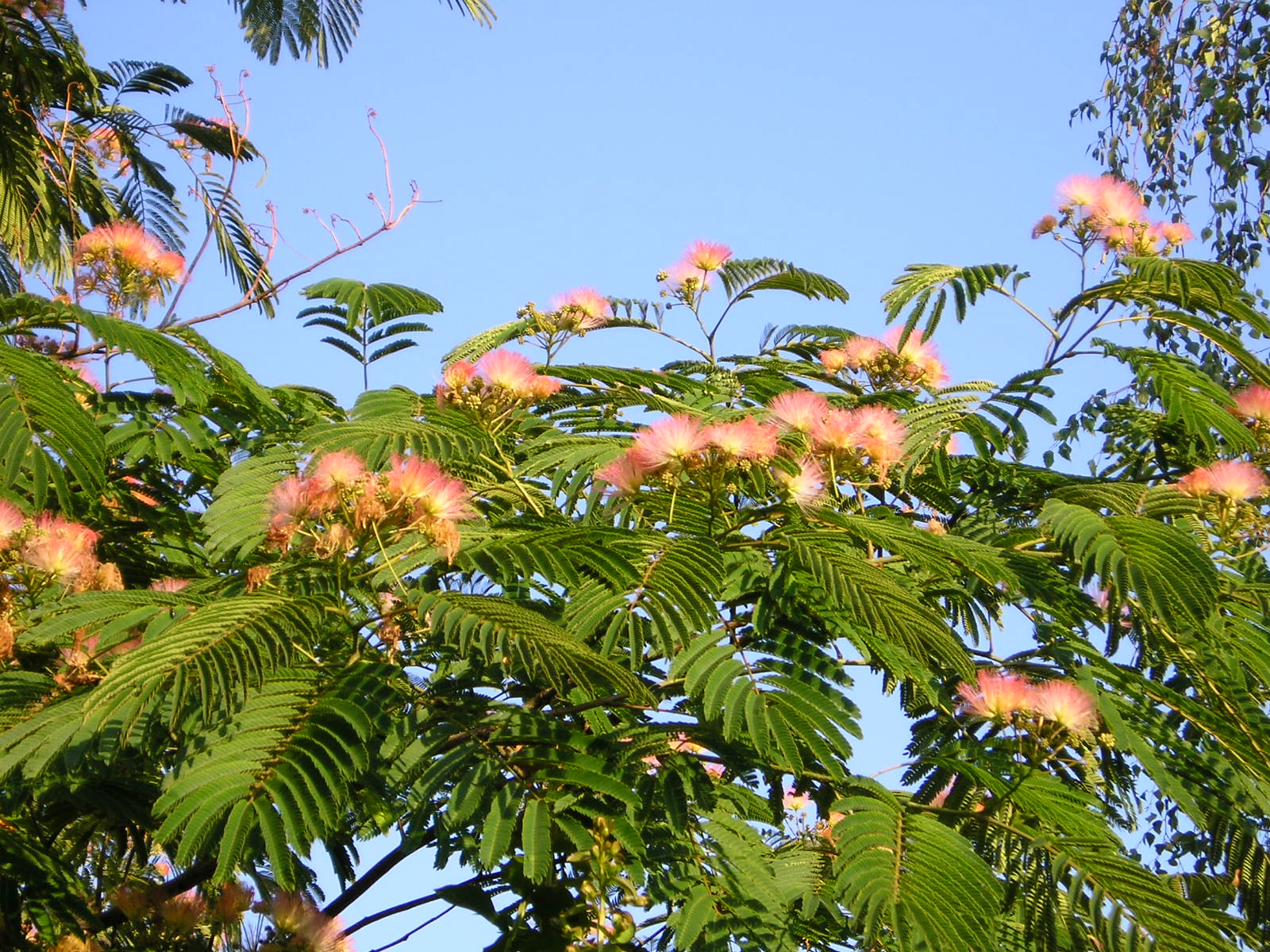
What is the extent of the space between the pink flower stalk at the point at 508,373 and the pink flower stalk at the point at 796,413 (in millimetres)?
615

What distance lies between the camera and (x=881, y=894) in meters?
2.50

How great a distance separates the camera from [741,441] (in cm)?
295

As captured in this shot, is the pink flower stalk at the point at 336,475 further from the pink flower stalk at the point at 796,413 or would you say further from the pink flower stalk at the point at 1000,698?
the pink flower stalk at the point at 1000,698

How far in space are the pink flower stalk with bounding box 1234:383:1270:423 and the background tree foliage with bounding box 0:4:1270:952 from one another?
2cm

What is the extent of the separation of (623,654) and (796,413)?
2.23 feet

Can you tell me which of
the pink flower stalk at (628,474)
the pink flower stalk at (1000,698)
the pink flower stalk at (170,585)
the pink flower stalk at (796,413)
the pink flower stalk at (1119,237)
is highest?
the pink flower stalk at (1119,237)

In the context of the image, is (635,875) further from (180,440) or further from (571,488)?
(180,440)

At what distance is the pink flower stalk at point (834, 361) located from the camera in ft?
13.8

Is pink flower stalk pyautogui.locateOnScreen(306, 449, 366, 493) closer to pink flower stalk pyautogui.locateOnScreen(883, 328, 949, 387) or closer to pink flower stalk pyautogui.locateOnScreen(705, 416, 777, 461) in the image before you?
pink flower stalk pyautogui.locateOnScreen(705, 416, 777, 461)

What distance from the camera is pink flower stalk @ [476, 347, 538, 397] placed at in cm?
350

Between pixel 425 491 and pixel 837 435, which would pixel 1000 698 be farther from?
pixel 425 491

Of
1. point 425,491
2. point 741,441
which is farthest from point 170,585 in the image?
point 741,441

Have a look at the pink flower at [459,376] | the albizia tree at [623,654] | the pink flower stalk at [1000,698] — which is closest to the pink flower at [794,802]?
the albizia tree at [623,654]

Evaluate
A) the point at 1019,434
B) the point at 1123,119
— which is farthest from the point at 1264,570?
the point at 1123,119
